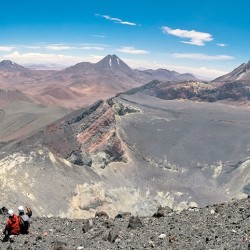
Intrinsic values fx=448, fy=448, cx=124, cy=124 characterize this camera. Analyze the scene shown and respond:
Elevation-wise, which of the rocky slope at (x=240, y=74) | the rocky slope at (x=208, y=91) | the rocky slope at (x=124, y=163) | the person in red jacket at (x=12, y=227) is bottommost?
the rocky slope at (x=124, y=163)

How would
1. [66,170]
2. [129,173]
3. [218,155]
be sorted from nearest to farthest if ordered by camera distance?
[66,170], [129,173], [218,155]

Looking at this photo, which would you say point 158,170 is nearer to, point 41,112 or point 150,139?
point 150,139

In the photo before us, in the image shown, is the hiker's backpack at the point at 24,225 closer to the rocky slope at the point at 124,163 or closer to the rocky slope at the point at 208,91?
Answer: the rocky slope at the point at 124,163

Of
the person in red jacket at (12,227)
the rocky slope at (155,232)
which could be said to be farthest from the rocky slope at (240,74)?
the person in red jacket at (12,227)

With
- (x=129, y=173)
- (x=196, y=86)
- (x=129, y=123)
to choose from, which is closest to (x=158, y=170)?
(x=129, y=173)

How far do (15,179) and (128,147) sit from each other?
967 inches

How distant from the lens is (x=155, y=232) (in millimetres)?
14141

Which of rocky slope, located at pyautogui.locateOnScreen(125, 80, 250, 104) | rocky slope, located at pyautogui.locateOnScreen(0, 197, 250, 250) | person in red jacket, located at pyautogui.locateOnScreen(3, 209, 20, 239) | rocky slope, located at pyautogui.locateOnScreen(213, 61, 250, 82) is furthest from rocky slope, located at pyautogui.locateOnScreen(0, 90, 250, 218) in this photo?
rocky slope, located at pyautogui.locateOnScreen(213, 61, 250, 82)

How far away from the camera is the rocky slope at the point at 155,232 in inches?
500

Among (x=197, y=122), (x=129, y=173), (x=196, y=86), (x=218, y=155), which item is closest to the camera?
(x=129, y=173)

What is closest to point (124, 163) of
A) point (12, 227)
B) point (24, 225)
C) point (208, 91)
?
point (24, 225)

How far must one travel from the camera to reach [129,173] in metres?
54.4

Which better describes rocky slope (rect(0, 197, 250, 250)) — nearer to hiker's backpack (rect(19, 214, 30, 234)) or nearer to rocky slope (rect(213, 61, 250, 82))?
hiker's backpack (rect(19, 214, 30, 234))

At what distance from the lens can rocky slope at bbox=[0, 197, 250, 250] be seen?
1270cm
